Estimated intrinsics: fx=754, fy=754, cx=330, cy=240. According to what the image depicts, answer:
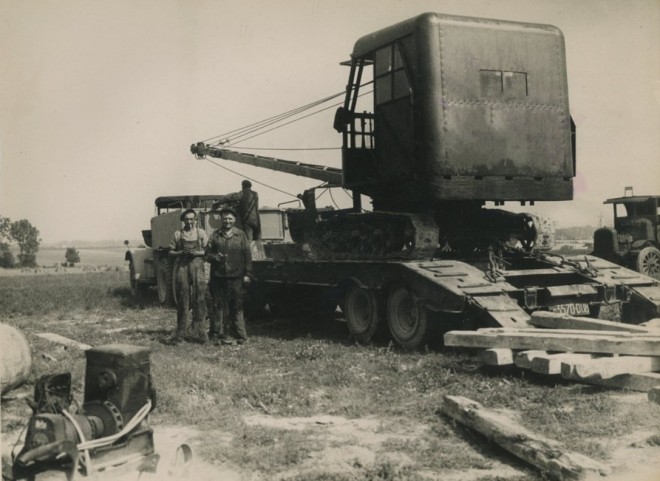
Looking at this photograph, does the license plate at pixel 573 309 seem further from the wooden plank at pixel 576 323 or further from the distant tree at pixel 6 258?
the distant tree at pixel 6 258

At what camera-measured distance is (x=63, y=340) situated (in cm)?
1170

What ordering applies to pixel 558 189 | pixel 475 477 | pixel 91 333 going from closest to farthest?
pixel 475 477 → pixel 558 189 → pixel 91 333

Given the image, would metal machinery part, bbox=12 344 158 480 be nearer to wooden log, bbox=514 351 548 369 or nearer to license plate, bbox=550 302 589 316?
wooden log, bbox=514 351 548 369

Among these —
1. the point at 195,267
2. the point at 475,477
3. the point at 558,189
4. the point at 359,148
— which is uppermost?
the point at 359,148

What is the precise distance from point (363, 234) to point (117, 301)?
32.5ft

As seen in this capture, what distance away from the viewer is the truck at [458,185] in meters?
9.74

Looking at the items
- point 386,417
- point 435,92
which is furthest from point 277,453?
point 435,92

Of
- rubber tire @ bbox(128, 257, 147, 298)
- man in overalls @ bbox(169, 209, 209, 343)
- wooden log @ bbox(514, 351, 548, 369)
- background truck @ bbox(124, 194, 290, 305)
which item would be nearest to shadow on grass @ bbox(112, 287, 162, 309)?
rubber tire @ bbox(128, 257, 147, 298)

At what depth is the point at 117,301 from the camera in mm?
18875

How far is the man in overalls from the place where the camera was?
11102mm

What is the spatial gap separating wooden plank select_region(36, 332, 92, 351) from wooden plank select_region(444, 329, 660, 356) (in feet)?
18.3

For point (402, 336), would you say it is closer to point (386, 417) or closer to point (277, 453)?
point (386, 417)

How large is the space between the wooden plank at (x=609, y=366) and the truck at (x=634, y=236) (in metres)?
15.5

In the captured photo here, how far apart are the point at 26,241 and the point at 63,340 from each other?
39.9 m
